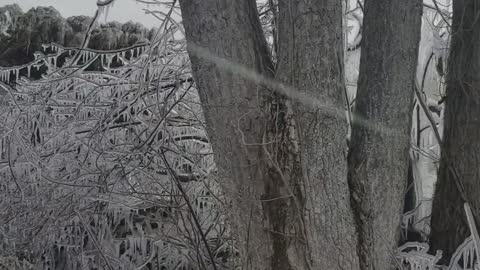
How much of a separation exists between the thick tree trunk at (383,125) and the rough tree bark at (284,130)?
13 cm

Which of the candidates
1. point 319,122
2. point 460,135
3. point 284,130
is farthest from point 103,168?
point 460,135

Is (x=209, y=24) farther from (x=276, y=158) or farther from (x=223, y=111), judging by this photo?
(x=276, y=158)

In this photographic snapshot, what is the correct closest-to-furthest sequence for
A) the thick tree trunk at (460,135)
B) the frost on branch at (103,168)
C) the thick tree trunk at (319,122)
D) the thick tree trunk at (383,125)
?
the thick tree trunk at (319,122) → the thick tree trunk at (383,125) → the thick tree trunk at (460,135) → the frost on branch at (103,168)

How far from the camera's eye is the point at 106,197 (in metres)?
4.06

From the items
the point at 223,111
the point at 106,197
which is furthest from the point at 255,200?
the point at 106,197

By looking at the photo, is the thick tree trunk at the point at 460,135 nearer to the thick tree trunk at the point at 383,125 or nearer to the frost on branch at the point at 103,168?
the thick tree trunk at the point at 383,125

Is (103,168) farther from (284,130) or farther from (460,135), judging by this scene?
(460,135)

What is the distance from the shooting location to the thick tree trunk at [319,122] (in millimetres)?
2133

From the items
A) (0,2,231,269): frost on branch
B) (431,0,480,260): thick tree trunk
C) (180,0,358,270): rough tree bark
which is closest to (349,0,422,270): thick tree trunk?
(180,0,358,270): rough tree bark

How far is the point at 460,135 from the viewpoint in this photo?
3.04 metres

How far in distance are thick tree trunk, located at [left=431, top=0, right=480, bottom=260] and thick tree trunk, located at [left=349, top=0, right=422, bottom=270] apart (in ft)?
2.80

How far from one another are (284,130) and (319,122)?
5.8 inches

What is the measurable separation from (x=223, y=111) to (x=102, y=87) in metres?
2.72

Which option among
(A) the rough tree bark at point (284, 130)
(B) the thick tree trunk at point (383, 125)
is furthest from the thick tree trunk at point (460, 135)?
(A) the rough tree bark at point (284, 130)
